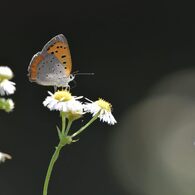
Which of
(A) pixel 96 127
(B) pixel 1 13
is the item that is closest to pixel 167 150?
(A) pixel 96 127

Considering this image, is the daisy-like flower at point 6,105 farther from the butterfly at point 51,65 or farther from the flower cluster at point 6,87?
the butterfly at point 51,65

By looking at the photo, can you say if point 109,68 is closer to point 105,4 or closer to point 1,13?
point 105,4

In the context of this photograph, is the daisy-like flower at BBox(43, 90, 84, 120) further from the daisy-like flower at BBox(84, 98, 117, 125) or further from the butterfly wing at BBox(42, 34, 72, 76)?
the butterfly wing at BBox(42, 34, 72, 76)

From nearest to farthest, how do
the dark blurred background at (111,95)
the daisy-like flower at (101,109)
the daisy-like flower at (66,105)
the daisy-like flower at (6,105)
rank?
the daisy-like flower at (6,105), the daisy-like flower at (66,105), the daisy-like flower at (101,109), the dark blurred background at (111,95)

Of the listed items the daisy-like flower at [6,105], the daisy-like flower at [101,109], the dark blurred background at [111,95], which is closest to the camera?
the daisy-like flower at [6,105]

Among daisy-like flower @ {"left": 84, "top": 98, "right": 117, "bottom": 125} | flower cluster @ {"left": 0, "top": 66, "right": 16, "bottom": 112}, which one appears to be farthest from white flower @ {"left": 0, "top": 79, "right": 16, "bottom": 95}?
daisy-like flower @ {"left": 84, "top": 98, "right": 117, "bottom": 125}

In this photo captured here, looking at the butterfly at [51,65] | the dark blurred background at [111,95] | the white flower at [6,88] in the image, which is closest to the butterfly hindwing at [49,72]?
the butterfly at [51,65]

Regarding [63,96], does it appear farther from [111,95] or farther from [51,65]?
[111,95]
